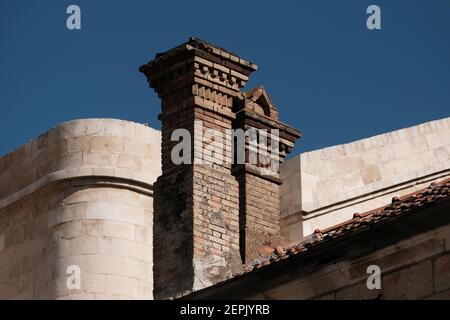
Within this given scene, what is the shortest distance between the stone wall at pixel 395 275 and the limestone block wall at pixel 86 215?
22.4 feet

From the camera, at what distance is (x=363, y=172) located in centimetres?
2294

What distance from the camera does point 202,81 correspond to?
829 inches

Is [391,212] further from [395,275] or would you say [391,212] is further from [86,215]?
[86,215]

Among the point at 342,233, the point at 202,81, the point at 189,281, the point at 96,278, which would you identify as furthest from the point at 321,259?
the point at 96,278

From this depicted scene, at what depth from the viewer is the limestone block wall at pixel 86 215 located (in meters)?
23.2

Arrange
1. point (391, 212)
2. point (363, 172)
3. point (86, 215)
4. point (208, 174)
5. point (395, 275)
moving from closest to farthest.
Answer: point (395, 275)
point (391, 212)
point (208, 174)
point (363, 172)
point (86, 215)

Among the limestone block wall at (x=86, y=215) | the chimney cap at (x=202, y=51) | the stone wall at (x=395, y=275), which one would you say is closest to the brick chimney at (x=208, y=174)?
the chimney cap at (x=202, y=51)

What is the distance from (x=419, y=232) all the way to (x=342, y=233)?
1327 millimetres

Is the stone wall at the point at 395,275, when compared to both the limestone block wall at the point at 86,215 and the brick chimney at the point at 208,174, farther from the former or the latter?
the limestone block wall at the point at 86,215

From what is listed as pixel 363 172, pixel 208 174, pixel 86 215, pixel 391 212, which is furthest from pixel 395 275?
pixel 86 215

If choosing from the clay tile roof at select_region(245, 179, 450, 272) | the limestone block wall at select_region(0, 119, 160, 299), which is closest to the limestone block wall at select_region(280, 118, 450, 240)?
the limestone block wall at select_region(0, 119, 160, 299)

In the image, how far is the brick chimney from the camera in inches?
786

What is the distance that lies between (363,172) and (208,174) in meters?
3.11

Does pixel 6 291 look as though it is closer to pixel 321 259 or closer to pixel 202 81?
pixel 202 81
